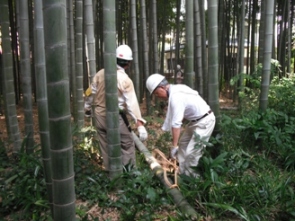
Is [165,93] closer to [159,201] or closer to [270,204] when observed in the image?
[159,201]

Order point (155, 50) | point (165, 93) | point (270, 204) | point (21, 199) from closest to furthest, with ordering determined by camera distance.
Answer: point (270, 204), point (21, 199), point (165, 93), point (155, 50)

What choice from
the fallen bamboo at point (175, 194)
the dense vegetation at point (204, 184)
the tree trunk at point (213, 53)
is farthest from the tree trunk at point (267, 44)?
the fallen bamboo at point (175, 194)

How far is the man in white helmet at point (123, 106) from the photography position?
320 centimetres

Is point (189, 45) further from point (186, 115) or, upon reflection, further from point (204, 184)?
point (204, 184)

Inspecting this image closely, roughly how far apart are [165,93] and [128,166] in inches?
35.3

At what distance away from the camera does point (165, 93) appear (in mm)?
3131

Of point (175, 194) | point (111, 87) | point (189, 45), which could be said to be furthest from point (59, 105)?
point (189, 45)

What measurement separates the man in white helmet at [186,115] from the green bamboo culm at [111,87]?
1.53ft

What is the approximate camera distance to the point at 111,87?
109 inches

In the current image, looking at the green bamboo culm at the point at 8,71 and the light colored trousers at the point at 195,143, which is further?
the green bamboo culm at the point at 8,71

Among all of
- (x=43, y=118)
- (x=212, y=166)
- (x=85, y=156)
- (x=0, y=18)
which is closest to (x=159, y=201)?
(x=212, y=166)

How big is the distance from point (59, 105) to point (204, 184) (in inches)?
66.3

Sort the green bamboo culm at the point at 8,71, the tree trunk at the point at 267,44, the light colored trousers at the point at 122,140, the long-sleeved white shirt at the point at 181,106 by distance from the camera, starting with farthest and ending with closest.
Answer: the tree trunk at the point at 267,44 → the green bamboo culm at the point at 8,71 → the light colored trousers at the point at 122,140 → the long-sleeved white shirt at the point at 181,106

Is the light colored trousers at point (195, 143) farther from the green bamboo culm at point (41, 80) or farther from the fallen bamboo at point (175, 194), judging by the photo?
the green bamboo culm at point (41, 80)
